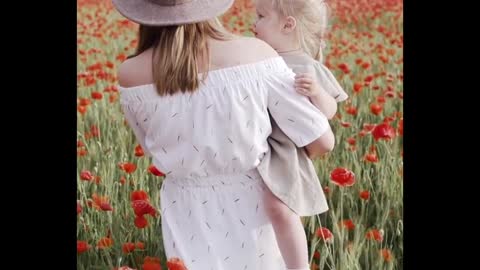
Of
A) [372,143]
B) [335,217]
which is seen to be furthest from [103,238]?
[372,143]

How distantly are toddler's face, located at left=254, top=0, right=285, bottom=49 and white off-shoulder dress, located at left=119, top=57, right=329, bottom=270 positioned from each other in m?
0.15

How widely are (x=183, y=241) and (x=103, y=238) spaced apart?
14.3 inches

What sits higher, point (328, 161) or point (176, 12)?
point (176, 12)

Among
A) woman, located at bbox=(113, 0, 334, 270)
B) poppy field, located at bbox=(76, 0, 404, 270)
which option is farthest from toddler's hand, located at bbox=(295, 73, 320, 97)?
poppy field, located at bbox=(76, 0, 404, 270)

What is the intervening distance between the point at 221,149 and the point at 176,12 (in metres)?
0.24

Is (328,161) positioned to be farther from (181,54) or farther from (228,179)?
(181,54)

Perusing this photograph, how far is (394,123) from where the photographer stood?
2312 millimetres

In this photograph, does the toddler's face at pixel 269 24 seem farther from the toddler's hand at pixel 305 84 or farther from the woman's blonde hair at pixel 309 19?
the toddler's hand at pixel 305 84

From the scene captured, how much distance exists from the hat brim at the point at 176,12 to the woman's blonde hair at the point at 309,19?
0.21 m

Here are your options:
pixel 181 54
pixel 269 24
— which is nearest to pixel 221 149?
pixel 181 54

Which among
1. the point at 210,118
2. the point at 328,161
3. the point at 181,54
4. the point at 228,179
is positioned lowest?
the point at 328,161

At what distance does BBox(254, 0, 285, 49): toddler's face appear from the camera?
5.16ft

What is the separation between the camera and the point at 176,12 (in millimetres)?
1369

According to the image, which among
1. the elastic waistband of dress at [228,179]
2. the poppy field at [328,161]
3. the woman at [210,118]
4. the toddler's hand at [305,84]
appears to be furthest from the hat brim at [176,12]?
the poppy field at [328,161]
